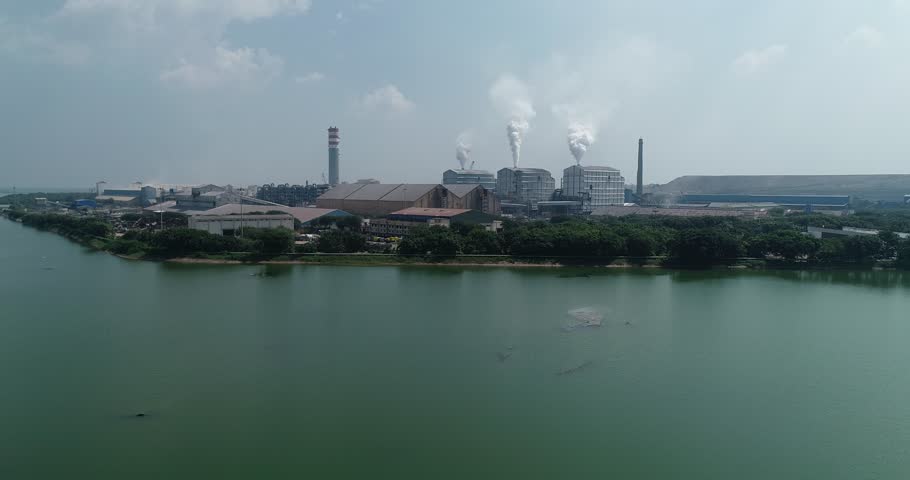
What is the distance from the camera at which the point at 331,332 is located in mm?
4816

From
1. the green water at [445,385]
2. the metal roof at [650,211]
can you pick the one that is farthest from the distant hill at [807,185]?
the green water at [445,385]

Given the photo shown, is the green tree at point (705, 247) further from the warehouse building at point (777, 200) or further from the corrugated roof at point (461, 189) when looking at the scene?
the warehouse building at point (777, 200)

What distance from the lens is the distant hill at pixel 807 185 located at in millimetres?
22328

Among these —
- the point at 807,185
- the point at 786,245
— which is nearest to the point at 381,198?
the point at 786,245

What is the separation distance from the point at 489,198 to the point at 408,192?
195 centimetres

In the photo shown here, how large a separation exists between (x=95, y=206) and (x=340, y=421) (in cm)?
2015

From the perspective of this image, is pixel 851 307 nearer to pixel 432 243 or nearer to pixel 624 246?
pixel 624 246

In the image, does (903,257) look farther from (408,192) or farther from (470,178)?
(470,178)

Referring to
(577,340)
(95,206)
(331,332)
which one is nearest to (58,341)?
(331,332)

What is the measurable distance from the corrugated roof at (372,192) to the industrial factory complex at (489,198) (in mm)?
35

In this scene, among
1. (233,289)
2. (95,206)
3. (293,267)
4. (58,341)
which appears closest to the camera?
(58,341)

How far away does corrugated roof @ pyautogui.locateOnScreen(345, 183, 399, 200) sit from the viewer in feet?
48.4

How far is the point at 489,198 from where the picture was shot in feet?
48.3

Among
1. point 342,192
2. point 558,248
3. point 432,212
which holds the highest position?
point 342,192
